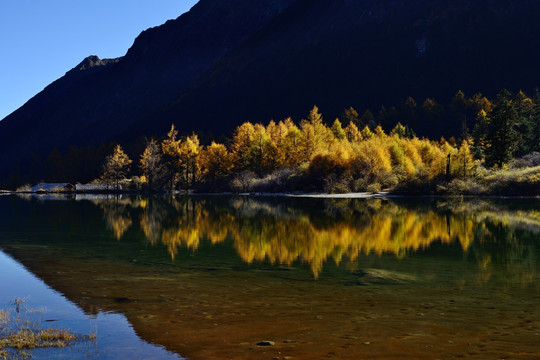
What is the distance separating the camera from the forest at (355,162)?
248 ft

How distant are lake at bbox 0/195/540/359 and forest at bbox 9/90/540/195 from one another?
158 ft

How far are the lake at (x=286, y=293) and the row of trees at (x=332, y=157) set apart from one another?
171 ft

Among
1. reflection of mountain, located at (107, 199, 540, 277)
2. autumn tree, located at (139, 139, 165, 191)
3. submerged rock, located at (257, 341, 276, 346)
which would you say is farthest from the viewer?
autumn tree, located at (139, 139, 165, 191)

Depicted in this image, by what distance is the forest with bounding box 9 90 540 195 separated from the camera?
248 ft

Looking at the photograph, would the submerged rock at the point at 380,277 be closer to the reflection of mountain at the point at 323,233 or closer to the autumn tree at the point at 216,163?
the reflection of mountain at the point at 323,233

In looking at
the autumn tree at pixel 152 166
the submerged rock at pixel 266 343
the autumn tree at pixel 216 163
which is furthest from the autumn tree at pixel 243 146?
the submerged rock at pixel 266 343

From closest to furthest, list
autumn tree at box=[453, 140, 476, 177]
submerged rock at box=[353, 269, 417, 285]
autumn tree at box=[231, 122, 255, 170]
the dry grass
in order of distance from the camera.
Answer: the dry grass, submerged rock at box=[353, 269, 417, 285], autumn tree at box=[453, 140, 476, 177], autumn tree at box=[231, 122, 255, 170]

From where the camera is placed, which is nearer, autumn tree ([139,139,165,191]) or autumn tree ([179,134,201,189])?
autumn tree ([139,139,165,191])

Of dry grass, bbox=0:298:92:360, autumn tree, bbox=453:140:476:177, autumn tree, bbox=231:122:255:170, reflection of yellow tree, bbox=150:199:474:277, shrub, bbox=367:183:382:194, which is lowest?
dry grass, bbox=0:298:92:360

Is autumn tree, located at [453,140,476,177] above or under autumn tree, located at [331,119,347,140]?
under

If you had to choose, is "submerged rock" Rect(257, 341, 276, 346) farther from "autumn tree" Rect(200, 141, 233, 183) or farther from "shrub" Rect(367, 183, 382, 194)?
"autumn tree" Rect(200, 141, 233, 183)

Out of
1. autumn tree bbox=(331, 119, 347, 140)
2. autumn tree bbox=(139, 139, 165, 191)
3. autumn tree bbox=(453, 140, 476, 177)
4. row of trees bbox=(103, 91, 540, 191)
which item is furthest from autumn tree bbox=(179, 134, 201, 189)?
autumn tree bbox=(453, 140, 476, 177)

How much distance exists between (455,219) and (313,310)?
92.6 ft

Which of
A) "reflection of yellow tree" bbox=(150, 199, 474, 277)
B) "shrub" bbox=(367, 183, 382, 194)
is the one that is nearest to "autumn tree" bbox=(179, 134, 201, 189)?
"shrub" bbox=(367, 183, 382, 194)
